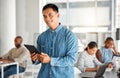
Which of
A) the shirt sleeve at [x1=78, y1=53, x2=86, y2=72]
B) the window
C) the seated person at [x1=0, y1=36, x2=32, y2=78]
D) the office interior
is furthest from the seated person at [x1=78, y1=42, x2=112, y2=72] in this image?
the window

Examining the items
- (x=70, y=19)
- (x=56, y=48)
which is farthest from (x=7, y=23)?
(x=56, y=48)

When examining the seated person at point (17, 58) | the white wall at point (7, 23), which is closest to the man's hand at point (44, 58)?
the seated person at point (17, 58)

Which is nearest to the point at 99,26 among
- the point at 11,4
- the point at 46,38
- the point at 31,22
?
the point at 31,22

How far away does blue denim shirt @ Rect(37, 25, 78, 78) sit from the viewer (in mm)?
1662

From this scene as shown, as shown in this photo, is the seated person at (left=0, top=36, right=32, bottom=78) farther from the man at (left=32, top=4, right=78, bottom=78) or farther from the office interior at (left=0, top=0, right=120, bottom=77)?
the man at (left=32, top=4, right=78, bottom=78)

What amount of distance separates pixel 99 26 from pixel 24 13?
2.55 meters

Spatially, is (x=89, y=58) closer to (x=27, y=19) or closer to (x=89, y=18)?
(x=89, y=18)

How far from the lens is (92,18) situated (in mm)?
7965

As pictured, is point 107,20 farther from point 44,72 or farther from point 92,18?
point 44,72

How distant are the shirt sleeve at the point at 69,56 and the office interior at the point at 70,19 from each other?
5.94 metres

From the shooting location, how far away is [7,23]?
758cm

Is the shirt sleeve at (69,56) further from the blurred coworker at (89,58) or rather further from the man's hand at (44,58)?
the blurred coworker at (89,58)

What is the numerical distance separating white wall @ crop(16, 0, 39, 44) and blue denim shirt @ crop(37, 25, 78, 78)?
633 cm

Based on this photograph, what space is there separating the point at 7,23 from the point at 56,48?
6103mm
